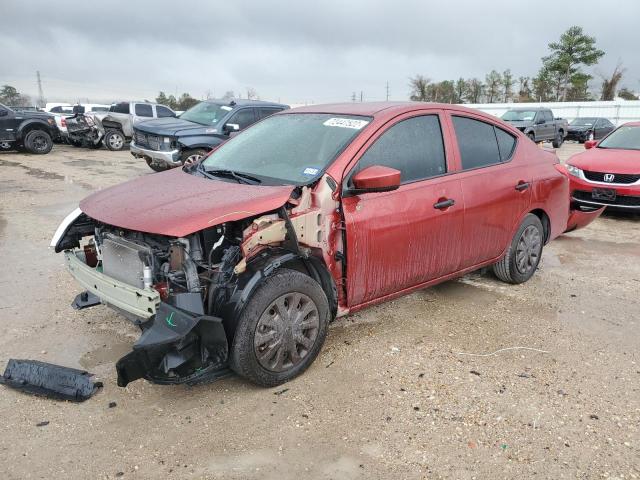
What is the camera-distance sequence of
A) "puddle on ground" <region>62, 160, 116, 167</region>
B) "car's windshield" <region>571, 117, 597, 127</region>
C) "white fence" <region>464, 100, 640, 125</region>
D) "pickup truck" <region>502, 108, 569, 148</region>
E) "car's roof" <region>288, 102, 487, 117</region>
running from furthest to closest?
"white fence" <region>464, 100, 640, 125</region> < "car's windshield" <region>571, 117, 597, 127</region> < "pickup truck" <region>502, 108, 569, 148</region> < "puddle on ground" <region>62, 160, 116, 167</region> < "car's roof" <region>288, 102, 487, 117</region>

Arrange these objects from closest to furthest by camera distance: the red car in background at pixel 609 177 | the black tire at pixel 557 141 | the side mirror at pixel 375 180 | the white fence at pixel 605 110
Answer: the side mirror at pixel 375 180 < the red car in background at pixel 609 177 < the black tire at pixel 557 141 < the white fence at pixel 605 110

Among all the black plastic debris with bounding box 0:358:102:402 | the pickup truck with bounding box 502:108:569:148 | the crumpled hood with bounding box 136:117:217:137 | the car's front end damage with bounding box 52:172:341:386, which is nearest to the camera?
the car's front end damage with bounding box 52:172:341:386

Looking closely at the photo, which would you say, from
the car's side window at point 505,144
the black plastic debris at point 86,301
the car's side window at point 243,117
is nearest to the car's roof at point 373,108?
the car's side window at point 505,144

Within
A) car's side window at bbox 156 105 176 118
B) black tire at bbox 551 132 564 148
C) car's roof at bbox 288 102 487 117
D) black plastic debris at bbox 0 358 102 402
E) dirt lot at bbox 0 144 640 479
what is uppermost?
car's side window at bbox 156 105 176 118

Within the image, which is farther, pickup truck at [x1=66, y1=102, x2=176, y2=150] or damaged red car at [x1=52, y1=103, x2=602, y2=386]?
pickup truck at [x1=66, y1=102, x2=176, y2=150]

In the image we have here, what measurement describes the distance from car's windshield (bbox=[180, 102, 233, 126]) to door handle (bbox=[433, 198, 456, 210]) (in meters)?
8.23

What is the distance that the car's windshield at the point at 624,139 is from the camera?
8.66 metres

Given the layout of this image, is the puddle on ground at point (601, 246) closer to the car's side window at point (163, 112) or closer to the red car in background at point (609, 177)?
the red car in background at point (609, 177)

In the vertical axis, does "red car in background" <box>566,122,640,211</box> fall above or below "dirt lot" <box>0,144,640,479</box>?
above

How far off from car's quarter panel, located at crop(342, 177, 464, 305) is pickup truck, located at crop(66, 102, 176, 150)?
1602 centimetres

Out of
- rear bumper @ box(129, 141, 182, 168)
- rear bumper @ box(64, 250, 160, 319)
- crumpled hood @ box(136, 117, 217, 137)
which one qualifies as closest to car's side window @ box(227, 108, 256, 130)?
crumpled hood @ box(136, 117, 217, 137)

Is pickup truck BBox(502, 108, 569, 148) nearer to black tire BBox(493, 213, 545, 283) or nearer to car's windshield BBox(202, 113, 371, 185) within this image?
black tire BBox(493, 213, 545, 283)

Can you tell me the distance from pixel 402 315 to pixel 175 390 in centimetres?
196

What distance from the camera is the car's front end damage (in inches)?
106
